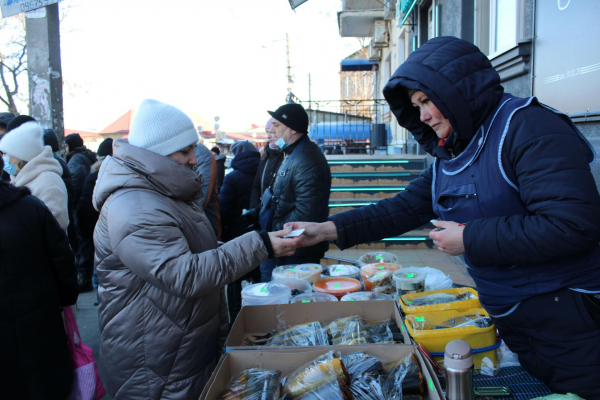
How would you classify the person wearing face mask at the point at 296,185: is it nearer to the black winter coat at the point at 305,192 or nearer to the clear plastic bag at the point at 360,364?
the black winter coat at the point at 305,192

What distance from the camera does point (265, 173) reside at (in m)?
4.32

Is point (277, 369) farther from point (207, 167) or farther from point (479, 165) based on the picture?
point (207, 167)

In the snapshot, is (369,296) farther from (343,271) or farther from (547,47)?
(547,47)

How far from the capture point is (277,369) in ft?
4.85

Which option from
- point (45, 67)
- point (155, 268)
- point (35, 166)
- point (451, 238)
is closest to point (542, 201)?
point (451, 238)

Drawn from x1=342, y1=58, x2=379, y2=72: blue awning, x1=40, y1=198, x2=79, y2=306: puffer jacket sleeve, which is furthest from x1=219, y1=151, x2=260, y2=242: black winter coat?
x1=342, y1=58, x2=379, y2=72: blue awning

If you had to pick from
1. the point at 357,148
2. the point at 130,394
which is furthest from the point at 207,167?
the point at 357,148

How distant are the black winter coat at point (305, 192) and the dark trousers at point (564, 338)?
2.21 meters

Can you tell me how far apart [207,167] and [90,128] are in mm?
58681

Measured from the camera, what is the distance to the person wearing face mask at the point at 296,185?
354 centimetres

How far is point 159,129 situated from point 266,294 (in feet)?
3.25

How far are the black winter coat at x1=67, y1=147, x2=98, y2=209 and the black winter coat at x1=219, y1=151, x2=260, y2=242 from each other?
220 cm

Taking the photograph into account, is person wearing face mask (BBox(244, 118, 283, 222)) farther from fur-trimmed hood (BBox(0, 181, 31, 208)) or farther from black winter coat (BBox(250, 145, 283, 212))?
fur-trimmed hood (BBox(0, 181, 31, 208))

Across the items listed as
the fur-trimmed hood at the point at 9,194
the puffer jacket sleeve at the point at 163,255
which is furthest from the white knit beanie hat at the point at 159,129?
the fur-trimmed hood at the point at 9,194
